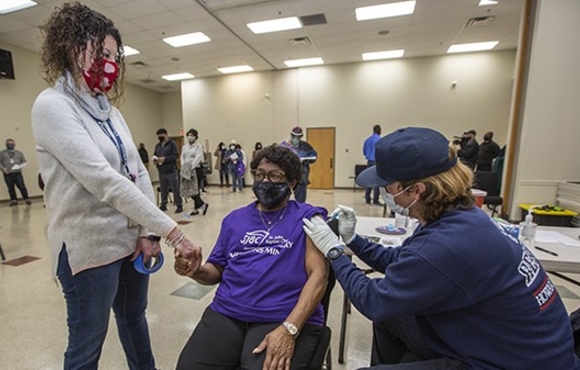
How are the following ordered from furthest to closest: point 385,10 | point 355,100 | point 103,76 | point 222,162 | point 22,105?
point 222,162 → point 355,100 → point 22,105 → point 385,10 → point 103,76

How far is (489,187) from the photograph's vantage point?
419 cm

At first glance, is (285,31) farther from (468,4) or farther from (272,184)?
(272,184)

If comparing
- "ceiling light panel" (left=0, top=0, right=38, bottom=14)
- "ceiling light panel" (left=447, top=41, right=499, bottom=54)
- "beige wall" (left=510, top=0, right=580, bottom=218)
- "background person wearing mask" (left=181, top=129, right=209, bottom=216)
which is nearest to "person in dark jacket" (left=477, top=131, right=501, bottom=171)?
"beige wall" (left=510, top=0, right=580, bottom=218)

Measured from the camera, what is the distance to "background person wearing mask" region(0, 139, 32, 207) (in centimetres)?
616

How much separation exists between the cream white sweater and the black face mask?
44 cm

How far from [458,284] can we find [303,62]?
8.20 meters

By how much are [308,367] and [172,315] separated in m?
1.44

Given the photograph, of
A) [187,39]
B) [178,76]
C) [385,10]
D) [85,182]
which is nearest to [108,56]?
[85,182]

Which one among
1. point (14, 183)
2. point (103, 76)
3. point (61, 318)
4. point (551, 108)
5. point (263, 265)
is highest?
point (551, 108)

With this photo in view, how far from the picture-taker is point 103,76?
97 cm

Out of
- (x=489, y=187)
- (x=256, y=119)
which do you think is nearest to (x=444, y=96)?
(x=489, y=187)

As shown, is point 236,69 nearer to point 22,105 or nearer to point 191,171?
point 191,171

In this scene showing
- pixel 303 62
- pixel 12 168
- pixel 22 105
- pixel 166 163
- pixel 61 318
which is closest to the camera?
pixel 61 318

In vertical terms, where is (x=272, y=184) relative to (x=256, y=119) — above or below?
below
